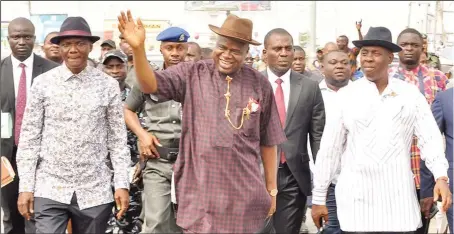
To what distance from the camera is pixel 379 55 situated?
215 inches

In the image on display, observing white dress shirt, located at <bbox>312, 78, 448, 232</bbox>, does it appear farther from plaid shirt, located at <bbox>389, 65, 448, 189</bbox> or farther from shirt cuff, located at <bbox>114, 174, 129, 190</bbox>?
plaid shirt, located at <bbox>389, 65, 448, 189</bbox>

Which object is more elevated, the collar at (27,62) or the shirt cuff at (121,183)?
the collar at (27,62)

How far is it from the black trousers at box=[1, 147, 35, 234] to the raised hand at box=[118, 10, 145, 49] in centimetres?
302

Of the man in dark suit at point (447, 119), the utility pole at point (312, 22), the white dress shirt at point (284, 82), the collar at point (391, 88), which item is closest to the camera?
the collar at point (391, 88)

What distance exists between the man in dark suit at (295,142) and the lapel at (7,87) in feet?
7.63

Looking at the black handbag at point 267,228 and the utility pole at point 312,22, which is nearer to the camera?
the black handbag at point 267,228

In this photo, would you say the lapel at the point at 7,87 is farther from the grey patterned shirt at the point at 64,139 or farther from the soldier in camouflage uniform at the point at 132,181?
the grey patterned shirt at the point at 64,139

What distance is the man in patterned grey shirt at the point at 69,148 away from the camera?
554cm

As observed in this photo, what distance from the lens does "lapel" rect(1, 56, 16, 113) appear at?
6.98 m

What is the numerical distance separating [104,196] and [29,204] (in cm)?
53

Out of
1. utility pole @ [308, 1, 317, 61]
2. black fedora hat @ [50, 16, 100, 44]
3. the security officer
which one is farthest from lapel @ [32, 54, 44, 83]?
utility pole @ [308, 1, 317, 61]

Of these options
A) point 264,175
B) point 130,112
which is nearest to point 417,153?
point 264,175

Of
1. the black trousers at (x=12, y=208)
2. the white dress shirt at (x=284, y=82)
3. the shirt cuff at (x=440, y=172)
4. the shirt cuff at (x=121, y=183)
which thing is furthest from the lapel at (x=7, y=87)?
the shirt cuff at (x=440, y=172)

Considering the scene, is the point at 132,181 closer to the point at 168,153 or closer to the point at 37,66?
the point at 168,153
